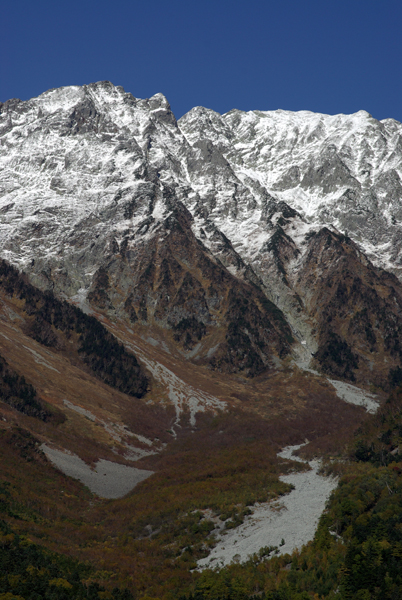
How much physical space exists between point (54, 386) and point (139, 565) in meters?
79.3

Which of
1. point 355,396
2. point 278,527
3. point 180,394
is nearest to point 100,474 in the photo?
point 278,527

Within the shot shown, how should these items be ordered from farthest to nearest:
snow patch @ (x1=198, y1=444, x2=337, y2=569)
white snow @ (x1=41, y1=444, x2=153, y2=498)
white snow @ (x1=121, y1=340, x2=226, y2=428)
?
white snow @ (x1=121, y1=340, x2=226, y2=428), white snow @ (x1=41, y1=444, x2=153, y2=498), snow patch @ (x1=198, y1=444, x2=337, y2=569)

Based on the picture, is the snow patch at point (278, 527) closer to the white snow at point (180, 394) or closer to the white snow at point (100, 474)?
the white snow at point (100, 474)

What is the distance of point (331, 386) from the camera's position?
178m

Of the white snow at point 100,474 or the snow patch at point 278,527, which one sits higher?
the snow patch at point 278,527

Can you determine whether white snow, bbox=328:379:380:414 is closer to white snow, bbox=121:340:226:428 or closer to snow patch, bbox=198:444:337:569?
white snow, bbox=121:340:226:428

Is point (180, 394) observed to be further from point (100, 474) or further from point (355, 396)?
point (100, 474)

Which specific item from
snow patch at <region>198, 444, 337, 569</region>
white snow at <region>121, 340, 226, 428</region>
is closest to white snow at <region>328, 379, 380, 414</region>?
white snow at <region>121, 340, 226, 428</region>

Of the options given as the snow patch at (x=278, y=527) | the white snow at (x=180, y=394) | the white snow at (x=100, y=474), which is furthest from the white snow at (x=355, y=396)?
the snow patch at (x=278, y=527)

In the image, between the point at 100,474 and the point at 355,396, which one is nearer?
the point at 100,474

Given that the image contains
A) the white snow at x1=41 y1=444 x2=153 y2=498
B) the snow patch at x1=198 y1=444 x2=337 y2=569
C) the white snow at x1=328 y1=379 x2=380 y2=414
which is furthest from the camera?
the white snow at x1=328 y1=379 x2=380 y2=414

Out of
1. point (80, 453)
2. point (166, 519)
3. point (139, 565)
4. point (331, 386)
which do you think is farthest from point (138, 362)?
point (139, 565)

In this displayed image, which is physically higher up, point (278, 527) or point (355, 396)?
point (355, 396)

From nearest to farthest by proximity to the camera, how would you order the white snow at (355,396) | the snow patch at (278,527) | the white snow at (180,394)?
the snow patch at (278,527), the white snow at (180,394), the white snow at (355,396)
